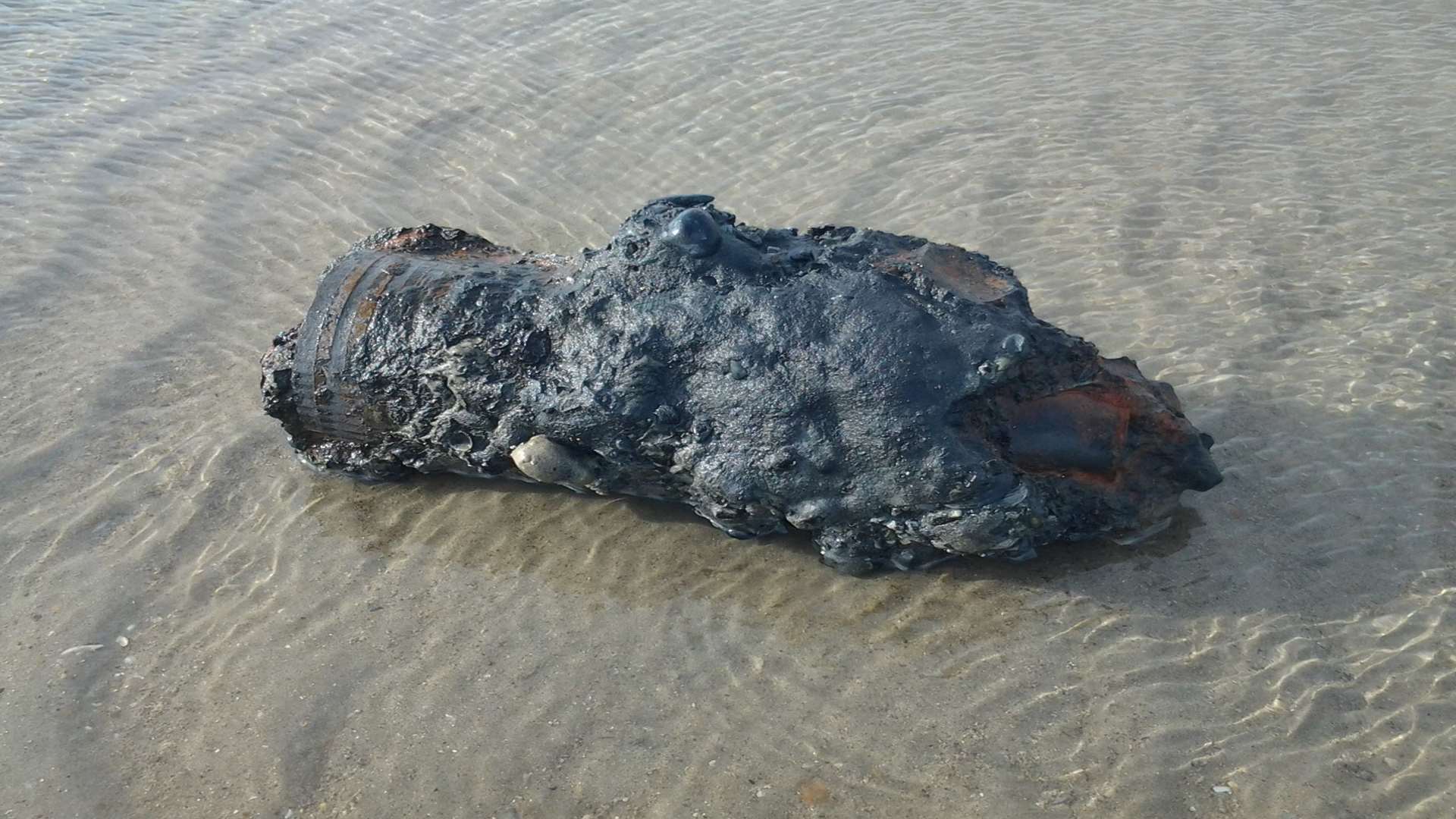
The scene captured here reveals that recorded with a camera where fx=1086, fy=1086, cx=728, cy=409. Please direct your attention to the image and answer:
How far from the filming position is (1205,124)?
8578 millimetres

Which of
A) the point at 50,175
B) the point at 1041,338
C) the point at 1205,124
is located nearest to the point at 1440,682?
the point at 1041,338

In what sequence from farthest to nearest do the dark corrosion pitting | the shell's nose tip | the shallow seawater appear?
the shell's nose tip < the dark corrosion pitting < the shallow seawater

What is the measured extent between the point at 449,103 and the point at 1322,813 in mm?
8305

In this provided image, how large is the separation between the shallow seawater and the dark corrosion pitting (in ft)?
1.06

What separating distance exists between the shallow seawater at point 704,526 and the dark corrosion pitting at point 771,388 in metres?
0.32

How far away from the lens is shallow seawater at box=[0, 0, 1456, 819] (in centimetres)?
396

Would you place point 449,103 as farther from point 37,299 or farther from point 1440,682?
point 1440,682

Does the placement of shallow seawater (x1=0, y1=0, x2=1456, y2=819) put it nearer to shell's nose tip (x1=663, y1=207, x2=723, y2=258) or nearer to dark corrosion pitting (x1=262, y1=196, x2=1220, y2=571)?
dark corrosion pitting (x1=262, y1=196, x2=1220, y2=571)

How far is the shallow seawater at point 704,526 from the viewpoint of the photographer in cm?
396

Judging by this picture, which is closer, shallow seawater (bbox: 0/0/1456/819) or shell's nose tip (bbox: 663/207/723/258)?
shallow seawater (bbox: 0/0/1456/819)

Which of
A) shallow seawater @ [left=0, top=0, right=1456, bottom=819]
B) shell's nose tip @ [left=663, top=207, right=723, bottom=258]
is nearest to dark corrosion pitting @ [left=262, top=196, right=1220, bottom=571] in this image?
shell's nose tip @ [left=663, top=207, right=723, bottom=258]

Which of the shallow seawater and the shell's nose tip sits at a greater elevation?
the shell's nose tip

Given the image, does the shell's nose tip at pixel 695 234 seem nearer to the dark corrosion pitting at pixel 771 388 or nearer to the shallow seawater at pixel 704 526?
the dark corrosion pitting at pixel 771 388

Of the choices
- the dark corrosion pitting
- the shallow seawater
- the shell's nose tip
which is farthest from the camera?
the shell's nose tip
